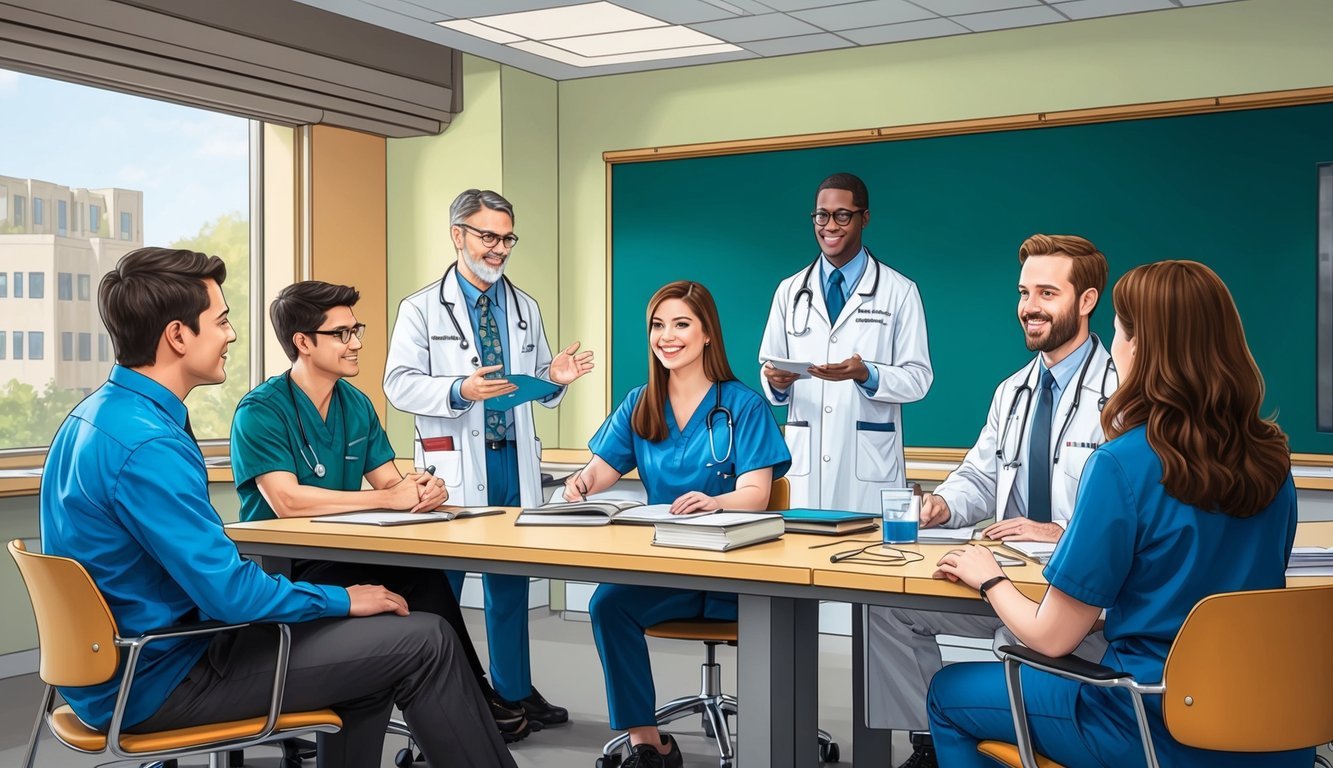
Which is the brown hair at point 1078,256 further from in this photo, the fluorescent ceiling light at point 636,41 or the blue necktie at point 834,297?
the fluorescent ceiling light at point 636,41

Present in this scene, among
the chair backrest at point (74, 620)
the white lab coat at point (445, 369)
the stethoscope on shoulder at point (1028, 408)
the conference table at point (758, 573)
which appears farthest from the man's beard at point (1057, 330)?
the chair backrest at point (74, 620)

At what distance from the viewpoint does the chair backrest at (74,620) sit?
2133 millimetres

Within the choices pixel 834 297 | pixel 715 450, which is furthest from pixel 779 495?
pixel 834 297

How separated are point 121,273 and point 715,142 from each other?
3926 millimetres

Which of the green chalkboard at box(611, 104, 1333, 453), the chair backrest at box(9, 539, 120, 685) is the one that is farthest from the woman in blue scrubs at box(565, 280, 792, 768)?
the green chalkboard at box(611, 104, 1333, 453)

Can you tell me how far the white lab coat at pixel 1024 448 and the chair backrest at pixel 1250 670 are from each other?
116 centimetres

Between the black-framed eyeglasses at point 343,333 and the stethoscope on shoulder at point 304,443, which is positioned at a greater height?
the black-framed eyeglasses at point 343,333

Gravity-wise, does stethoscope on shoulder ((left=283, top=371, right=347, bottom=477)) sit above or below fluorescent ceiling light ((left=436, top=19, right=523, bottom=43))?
below

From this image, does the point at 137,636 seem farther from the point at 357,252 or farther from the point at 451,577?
the point at 357,252

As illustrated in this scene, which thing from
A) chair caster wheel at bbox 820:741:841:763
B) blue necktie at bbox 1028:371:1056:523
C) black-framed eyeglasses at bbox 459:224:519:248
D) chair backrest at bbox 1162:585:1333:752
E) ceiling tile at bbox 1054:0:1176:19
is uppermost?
ceiling tile at bbox 1054:0:1176:19

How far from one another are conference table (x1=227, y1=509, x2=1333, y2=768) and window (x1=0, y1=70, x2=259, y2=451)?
247cm

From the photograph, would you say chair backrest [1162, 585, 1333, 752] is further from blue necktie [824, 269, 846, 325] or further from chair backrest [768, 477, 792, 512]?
blue necktie [824, 269, 846, 325]

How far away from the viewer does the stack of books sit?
254cm

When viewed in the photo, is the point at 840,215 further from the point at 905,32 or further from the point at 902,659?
the point at 902,659
